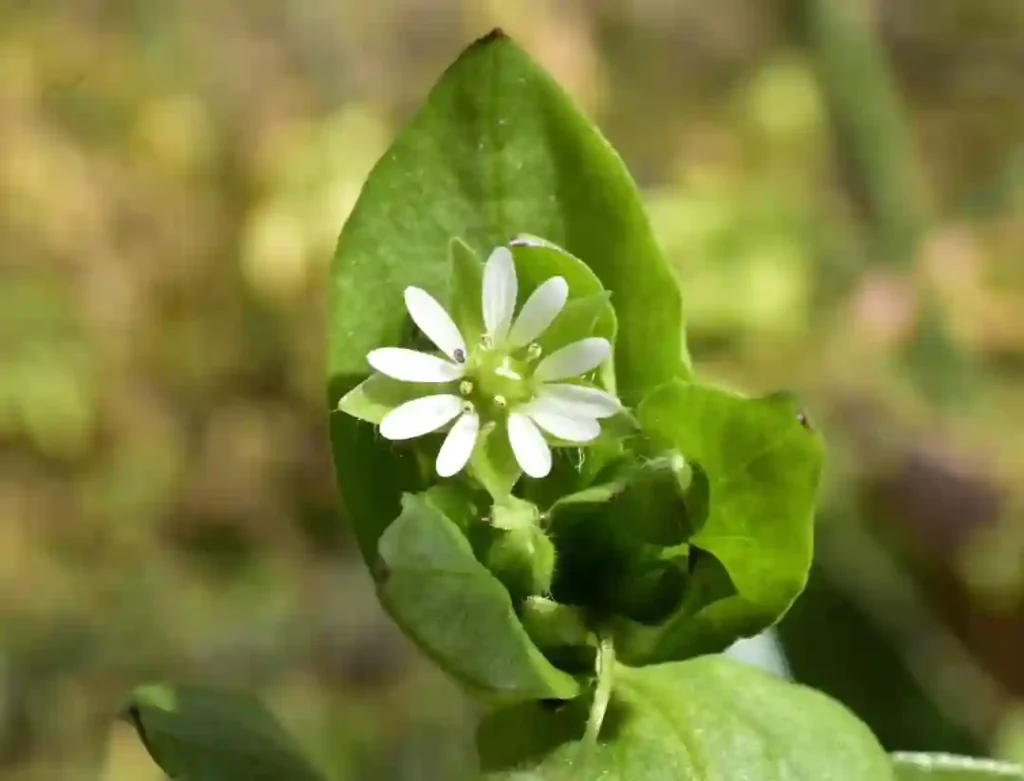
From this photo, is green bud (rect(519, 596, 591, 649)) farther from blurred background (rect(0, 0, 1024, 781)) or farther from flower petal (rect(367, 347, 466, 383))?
blurred background (rect(0, 0, 1024, 781))

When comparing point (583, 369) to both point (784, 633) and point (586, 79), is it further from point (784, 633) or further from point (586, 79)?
point (586, 79)

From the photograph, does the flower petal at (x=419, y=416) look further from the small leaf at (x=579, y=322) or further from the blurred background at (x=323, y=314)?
the blurred background at (x=323, y=314)

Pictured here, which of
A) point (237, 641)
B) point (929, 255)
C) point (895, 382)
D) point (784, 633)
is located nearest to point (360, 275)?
point (784, 633)

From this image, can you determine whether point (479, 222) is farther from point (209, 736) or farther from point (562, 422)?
point (209, 736)

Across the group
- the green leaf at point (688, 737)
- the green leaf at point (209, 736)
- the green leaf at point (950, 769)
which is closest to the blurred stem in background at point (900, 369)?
the green leaf at point (950, 769)

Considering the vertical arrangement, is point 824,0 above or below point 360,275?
above

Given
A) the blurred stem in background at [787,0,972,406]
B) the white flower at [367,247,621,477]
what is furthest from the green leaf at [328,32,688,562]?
the blurred stem in background at [787,0,972,406]
